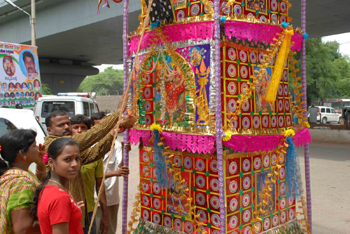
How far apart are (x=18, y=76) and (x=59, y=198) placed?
29.2ft

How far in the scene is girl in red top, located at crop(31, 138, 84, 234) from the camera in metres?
1.77

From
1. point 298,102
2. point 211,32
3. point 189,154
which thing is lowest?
point 189,154

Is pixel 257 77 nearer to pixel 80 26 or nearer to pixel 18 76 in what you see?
pixel 18 76

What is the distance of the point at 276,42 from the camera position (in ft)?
11.0

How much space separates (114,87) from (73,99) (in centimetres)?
5711

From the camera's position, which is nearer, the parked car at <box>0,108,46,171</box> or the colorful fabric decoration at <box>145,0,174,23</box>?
the colorful fabric decoration at <box>145,0,174,23</box>

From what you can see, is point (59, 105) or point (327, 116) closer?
point (59, 105)

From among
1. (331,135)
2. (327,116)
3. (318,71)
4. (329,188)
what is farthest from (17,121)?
(327,116)

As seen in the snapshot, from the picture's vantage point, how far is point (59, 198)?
1794mm

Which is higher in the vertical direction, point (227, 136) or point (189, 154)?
point (227, 136)

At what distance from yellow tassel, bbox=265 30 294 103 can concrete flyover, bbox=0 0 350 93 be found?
7035 millimetres

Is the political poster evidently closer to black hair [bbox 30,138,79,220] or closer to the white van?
the white van

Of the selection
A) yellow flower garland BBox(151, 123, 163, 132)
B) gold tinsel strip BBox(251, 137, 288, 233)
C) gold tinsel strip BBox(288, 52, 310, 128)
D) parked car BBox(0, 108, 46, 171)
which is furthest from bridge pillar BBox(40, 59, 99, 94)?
gold tinsel strip BBox(251, 137, 288, 233)

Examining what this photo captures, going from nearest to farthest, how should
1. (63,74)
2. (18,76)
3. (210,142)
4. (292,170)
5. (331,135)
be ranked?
(210,142), (292,170), (18,76), (331,135), (63,74)
